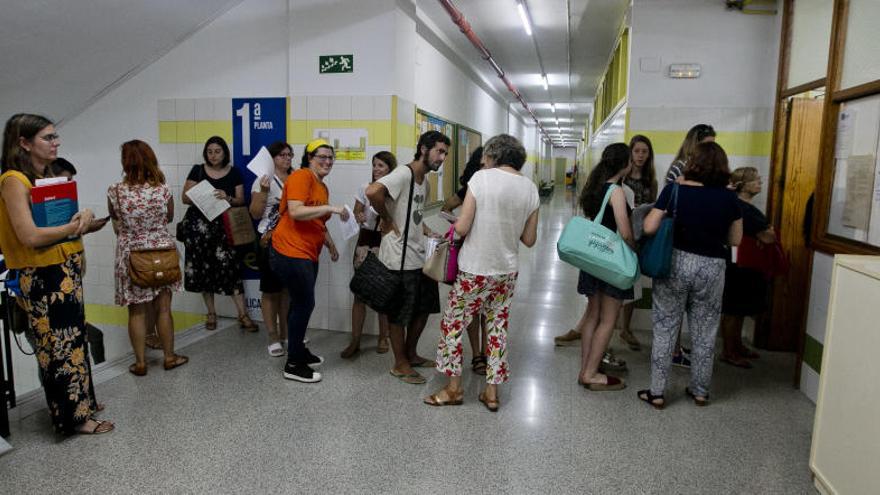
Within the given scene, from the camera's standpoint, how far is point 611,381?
11.7ft

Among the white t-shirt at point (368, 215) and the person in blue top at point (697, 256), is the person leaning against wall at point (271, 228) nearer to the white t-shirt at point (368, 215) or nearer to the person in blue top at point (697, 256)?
the white t-shirt at point (368, 215)

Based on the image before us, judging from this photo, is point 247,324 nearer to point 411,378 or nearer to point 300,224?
point 300,224

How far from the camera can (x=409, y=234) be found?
339 centimetres

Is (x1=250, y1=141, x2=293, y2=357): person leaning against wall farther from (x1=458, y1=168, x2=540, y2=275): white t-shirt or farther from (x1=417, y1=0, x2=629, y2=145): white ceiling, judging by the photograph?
(x1=417, y1=0, x2=629, y2=145): white ceiling

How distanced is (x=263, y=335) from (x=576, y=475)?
2833 mm

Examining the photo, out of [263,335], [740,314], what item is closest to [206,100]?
[263,335]

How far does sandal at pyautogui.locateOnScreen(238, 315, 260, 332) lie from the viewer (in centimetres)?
465

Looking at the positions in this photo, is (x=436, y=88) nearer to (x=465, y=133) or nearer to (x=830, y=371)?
(x=465, y=133)

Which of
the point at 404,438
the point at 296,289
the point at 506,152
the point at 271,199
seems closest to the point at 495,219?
the point at 506,152

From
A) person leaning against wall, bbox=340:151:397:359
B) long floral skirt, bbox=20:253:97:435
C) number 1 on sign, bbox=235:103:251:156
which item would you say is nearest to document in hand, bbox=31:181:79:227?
long floral skirt, bbox=20:253:97:435

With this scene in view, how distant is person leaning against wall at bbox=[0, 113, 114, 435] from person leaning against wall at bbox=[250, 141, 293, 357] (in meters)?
1.30

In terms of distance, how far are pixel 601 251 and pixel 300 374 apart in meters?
1.96

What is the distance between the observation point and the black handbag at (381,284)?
336 cm

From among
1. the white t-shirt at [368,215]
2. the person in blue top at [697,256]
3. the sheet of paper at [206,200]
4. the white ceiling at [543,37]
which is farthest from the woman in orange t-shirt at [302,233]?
the white ceiling at [543,37]
